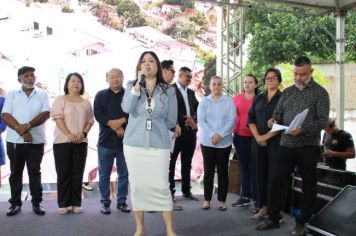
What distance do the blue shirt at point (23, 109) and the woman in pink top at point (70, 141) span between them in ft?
0.51

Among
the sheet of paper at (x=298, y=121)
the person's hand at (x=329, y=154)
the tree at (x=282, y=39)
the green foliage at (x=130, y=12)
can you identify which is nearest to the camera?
the sheet of paper at (x=298, y=121)

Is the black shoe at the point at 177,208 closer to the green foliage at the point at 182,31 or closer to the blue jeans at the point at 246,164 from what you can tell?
the blue jeans at the point at 246,164

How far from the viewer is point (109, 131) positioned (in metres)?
4.06

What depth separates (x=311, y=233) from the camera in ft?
10.4

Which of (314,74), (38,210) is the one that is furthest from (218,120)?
(314,74)

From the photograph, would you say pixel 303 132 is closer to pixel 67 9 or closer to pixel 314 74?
pixel 67 9

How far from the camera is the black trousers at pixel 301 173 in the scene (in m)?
3.31

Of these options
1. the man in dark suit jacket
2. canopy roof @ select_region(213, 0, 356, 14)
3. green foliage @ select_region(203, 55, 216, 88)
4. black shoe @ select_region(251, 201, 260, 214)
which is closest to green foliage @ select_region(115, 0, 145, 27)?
green foliage @ select_region(203, 55, 216, 88)

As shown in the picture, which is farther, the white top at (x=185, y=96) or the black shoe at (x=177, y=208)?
the white top at (x=185, y=96)

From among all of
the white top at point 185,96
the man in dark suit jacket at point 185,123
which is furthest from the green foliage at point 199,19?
the white top at point 185,96

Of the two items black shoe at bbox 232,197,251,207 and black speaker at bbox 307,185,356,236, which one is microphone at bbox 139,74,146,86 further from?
black shoe at bbox 232,197,251,207

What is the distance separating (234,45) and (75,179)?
135 inches

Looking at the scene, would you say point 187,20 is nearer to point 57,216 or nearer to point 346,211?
point 57,216

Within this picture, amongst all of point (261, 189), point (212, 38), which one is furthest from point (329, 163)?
point (212, 38)
